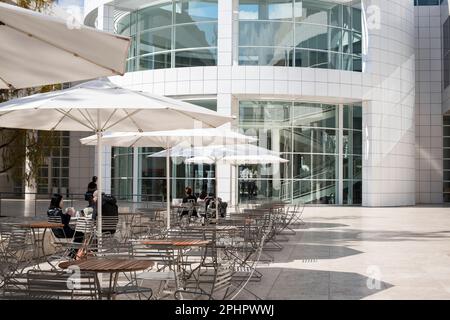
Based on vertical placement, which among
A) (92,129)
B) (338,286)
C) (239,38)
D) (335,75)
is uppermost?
(239,38)

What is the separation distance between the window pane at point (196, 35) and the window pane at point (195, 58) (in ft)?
1.08

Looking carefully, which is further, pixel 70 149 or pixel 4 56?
pixel 70 149

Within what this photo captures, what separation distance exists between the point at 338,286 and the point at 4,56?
519 cm

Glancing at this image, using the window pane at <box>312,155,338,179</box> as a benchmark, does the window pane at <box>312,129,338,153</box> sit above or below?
above

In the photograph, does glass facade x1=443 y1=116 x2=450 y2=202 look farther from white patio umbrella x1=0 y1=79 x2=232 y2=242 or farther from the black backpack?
white patio umbrella x1=0 y1=79 x2=232 y2=242

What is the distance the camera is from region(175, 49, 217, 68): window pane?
29.4m

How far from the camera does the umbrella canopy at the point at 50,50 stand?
4.55 meters

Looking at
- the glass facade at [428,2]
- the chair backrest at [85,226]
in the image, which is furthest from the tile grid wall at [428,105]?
the chair backrest at [85,226]

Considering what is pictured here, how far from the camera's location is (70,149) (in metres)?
47.0

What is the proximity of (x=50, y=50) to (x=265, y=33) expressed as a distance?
25.3m

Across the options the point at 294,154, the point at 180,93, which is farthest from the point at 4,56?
the point at 294,154

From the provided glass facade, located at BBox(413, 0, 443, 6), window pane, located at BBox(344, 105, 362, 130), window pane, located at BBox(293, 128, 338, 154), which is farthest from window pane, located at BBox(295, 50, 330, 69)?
glass facade, located at BBox(413, 0, 443, 6)

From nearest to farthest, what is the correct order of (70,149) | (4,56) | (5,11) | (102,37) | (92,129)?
(5,11) < (102,37) < (4,56) < (92,129) < (70,149)

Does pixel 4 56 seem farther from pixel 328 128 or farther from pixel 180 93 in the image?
pixel 328 128
